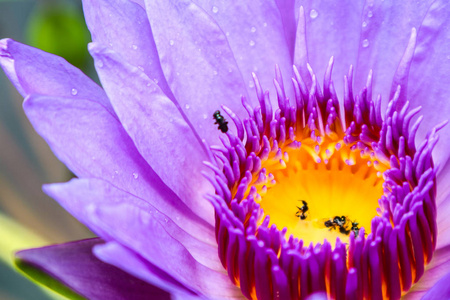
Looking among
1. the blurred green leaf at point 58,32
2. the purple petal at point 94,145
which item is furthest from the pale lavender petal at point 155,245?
the blurred green leaf at point 58,32

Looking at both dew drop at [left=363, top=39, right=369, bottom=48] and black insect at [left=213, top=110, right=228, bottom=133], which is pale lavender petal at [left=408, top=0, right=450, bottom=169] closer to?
dew drop at [left=363, top=39, right=369, bottom=48]

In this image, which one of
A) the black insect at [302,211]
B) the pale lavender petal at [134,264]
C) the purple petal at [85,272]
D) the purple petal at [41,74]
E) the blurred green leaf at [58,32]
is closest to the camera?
the pale lavender petal at [134,264]

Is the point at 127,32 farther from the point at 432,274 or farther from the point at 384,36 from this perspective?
the point at 432,274

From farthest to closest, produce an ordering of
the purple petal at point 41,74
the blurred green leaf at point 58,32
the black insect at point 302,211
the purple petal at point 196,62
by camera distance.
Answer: the blurred green leaf at point 58,32
the black insect at point 302,211
the purple petal at point 196,62
the purple petal at point 41,74

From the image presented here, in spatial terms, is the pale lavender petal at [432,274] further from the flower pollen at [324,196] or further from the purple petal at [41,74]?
the purple petal at [41,74]

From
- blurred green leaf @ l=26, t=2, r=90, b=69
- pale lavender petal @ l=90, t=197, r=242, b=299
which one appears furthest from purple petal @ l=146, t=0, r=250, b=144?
blurred green leaf @ l=26, t=2, r=90, b=69

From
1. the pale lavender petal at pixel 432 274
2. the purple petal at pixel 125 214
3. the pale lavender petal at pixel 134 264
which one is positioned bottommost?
the pale lavender petal at pixel 134 264

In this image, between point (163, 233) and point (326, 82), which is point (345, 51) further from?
point (163, 233)

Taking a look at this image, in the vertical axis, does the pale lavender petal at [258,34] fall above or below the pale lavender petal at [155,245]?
above
